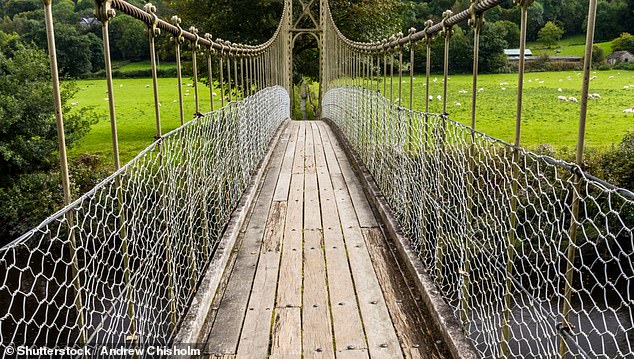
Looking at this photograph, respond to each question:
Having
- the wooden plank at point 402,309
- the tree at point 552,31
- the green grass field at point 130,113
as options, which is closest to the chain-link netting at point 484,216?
the wooden plank at point 402,309

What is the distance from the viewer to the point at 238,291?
2596 millimetres

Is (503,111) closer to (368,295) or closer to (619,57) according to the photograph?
(619,57)

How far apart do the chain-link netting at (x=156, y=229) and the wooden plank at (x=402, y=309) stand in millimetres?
822

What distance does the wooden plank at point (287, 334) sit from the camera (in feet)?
6.66

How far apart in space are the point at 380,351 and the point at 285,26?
1213cm

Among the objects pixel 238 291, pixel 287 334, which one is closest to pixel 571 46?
pixel 238 291

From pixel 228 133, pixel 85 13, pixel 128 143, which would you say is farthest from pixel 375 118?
pixel 128 143

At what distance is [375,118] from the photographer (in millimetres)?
4566

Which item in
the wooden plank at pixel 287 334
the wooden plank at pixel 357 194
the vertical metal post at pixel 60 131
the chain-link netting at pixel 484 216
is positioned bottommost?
the wooden plank at pixel 287 334

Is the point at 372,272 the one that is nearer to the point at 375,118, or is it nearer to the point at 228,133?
the point at 228,133

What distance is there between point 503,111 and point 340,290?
717 inches

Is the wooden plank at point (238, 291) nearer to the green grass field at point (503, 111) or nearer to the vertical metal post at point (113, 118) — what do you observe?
the vertical metal post at point (113, 118)

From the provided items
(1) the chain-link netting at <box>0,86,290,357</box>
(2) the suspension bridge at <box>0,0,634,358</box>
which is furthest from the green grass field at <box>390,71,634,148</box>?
(1) the chain-link netting at <box>0,86,290,357</box>

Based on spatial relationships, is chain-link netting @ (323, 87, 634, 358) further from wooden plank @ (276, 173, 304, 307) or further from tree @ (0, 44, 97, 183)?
tree @ (0, 44, 97, 183)
